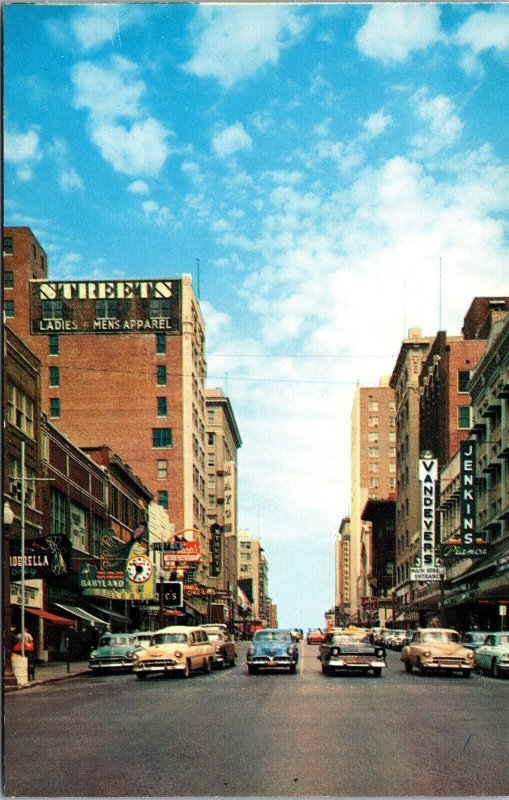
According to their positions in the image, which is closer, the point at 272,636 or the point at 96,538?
the point at 272,636

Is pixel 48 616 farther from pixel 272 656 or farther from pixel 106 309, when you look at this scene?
pixel 106 309

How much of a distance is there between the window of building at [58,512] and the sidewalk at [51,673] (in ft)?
21.5

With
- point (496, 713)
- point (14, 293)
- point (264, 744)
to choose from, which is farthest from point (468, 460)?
point (264, 744)

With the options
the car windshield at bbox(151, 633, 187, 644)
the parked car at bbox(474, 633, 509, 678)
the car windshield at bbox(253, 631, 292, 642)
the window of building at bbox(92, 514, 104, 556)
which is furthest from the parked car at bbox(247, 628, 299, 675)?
the window of building at bbox(92, 514, 104, 556)

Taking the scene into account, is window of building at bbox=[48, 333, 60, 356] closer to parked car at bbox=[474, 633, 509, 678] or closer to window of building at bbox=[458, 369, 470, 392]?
parked car at bbox=[474, 633, 509, 678]

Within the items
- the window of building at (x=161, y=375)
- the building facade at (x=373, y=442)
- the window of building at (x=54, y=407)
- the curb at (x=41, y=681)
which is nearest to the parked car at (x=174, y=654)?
the curb at (x=41, y=681)

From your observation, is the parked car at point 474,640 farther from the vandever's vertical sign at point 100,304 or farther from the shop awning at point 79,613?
the shop awning at point 79,613

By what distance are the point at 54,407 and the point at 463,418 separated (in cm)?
4409

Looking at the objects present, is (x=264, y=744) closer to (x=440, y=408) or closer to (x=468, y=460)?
(x=468, y=460)

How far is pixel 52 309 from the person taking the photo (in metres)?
36.1

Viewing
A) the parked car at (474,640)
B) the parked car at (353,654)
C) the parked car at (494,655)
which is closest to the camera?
the parked car at (353,654)

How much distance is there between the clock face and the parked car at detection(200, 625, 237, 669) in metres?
8.39

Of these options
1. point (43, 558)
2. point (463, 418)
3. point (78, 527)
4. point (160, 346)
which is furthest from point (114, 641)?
point (463, 418)

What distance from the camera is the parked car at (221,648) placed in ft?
131
